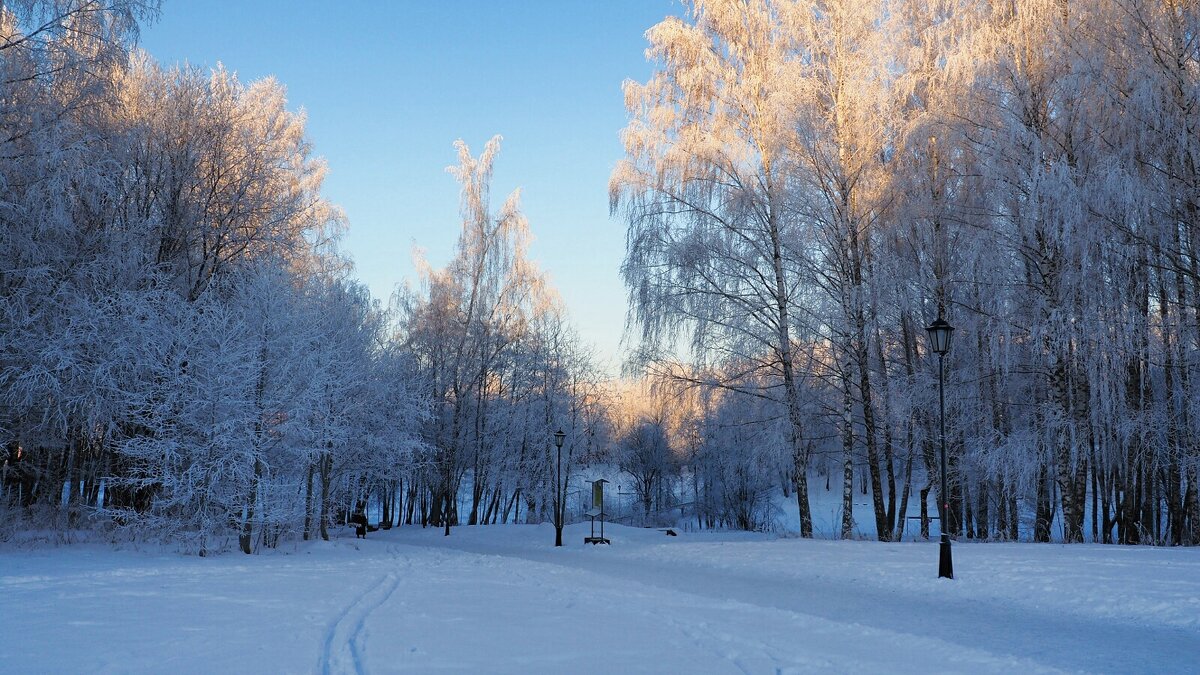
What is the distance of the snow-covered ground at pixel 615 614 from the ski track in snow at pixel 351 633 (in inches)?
1.1

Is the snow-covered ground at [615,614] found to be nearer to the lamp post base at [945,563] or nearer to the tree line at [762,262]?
the lamp post base at [945,563]

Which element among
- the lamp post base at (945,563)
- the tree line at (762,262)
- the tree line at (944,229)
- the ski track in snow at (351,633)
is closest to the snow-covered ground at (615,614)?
the ski track in snow at (351,633)

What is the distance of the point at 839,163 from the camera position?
58.0 feet

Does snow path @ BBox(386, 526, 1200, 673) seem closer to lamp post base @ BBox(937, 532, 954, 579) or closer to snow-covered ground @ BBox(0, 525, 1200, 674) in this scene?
snow-covered ground @ BBox(0, 525, 1200, 674)

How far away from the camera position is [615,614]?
8.16 m

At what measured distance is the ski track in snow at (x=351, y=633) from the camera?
5418 millimetres

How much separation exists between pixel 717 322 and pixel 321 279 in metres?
13.9

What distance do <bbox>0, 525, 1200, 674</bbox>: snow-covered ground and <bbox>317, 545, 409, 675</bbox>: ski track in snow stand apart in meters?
0.03

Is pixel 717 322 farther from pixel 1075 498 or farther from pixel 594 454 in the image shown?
pixel 594 454

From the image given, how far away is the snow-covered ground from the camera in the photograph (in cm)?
577

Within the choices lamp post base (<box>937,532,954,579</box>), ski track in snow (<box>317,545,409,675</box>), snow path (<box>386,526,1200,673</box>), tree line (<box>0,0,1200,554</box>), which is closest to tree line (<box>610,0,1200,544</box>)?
tree line (<box>0,0,1200,554</box>)

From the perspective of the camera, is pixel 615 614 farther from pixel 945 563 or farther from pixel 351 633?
pixel 945 563

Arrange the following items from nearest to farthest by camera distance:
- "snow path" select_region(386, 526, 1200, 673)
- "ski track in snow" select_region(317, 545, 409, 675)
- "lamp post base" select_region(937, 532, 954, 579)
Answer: "ski track in snow" select_region(317, 545, 409, 675) < "snow path" select_region(386, 526, 1200, 673) < "lamp post base" select_region(937, 532, 954, 579)

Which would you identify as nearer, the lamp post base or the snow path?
the snow path
